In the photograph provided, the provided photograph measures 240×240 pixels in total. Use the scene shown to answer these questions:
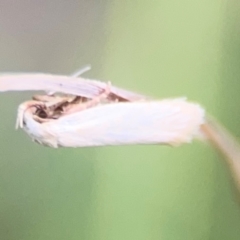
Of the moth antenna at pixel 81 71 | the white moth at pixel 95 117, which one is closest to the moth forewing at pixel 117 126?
the white moth at pixel 95 117

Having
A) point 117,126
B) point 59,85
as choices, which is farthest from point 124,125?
point 59,85

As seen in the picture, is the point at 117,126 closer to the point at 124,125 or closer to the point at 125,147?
the point at 124,125

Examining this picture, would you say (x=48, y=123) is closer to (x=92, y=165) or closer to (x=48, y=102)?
(x=48, y=102)

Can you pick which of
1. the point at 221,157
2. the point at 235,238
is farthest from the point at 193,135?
the point at 235,238

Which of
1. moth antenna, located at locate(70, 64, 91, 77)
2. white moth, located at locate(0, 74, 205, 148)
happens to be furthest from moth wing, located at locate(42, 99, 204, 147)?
moth antenna, located at locate(70, 64, 91, 77)

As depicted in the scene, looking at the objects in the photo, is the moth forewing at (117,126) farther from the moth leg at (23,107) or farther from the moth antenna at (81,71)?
the moth antenna at (81,71)

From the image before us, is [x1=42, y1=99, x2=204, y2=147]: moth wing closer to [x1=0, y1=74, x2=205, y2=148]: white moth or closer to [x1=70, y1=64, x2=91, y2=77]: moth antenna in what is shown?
[x1=0, y1=74, x2=205, y2=148]: white moth
